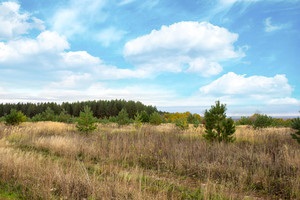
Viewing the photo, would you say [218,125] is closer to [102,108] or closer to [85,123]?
[85,123]

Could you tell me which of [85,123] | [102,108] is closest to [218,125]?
[85,123]

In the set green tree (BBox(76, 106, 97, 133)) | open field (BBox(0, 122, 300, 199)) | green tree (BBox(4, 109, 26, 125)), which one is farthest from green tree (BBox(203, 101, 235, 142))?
green tree (BBox(4, 109, 26, 125))

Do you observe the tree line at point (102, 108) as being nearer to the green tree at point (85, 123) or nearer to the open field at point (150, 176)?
the green tree at point (85, 123)

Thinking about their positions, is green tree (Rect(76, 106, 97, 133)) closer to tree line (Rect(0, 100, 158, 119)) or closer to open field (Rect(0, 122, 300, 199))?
open field (Rect(0, 122, 300, 199))

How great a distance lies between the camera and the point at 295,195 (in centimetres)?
577

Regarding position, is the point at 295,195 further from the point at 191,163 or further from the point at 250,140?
the point at 250,140

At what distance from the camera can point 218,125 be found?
12.9 m

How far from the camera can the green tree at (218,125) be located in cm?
1266

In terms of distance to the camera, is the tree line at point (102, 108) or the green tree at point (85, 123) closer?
the green tree at point (85, 123)

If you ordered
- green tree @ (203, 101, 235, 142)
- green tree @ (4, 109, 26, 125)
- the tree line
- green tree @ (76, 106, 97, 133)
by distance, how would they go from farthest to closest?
the tree line < green tree @ (4, 109, 26, 125) < green tree @ (76, 106, 97, 133) < green tree @ (203, 101, 235, 142)

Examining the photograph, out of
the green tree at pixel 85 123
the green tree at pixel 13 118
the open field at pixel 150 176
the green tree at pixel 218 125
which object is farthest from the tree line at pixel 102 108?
A: the open field at pixel 150 176

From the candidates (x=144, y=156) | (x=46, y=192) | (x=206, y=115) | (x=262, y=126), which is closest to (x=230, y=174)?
(x=144, y=156)

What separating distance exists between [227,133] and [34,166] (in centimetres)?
910

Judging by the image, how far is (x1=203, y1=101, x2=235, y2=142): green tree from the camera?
12656 millimetres
